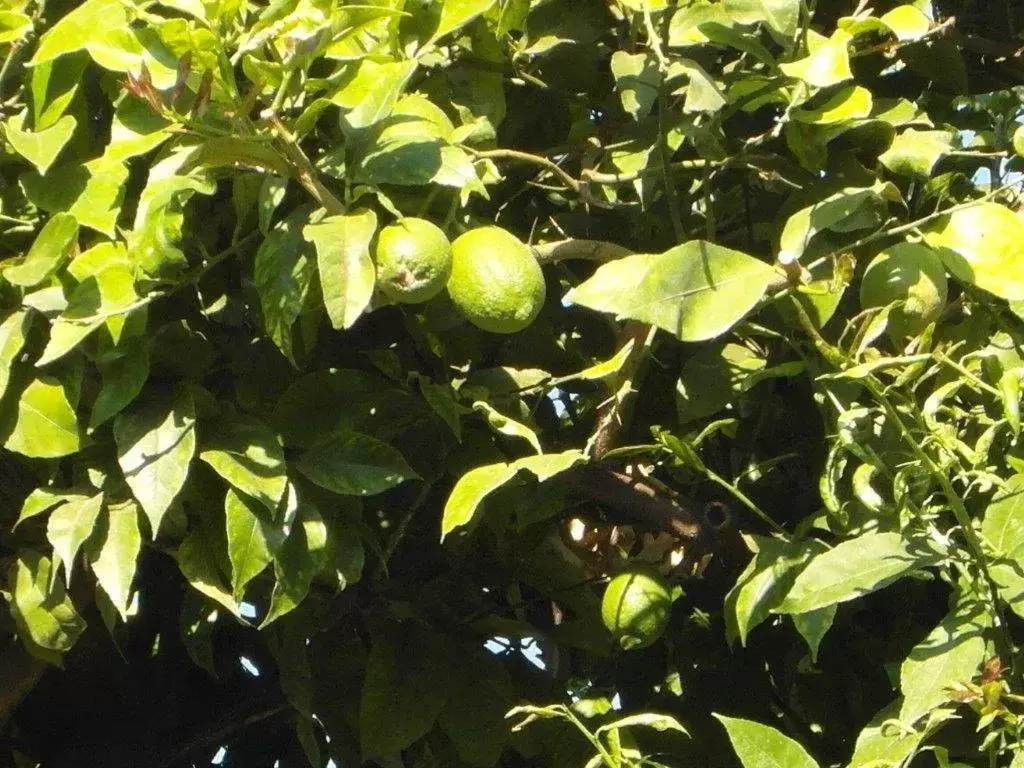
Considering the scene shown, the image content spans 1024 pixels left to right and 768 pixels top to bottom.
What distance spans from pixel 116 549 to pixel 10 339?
5.9 inches

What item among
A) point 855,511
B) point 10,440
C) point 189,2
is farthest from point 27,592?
point 855,511

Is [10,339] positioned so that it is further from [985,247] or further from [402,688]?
[985,247]

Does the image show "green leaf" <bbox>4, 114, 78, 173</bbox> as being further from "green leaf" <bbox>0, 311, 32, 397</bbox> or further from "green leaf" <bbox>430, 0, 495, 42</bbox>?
"green leaf" <bbox>430, 0, 495, 42</bbox>

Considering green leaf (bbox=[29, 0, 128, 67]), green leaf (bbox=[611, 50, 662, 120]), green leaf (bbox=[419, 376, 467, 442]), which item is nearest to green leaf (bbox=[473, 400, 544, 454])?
green leaf (bbox=[419, 376, 467, 442])

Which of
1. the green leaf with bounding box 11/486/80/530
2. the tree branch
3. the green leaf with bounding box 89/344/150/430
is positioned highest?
the green leaf with bounding box 89/344/150/430

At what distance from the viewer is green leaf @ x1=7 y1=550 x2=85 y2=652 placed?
0.93 meters

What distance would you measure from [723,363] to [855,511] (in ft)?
0.52

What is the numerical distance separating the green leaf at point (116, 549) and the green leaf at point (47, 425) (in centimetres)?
5

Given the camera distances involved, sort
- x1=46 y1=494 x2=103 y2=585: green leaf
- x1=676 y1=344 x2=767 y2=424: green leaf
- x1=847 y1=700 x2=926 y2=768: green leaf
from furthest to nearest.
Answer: x1=676 y1=344 x2=767 y2=424: green leaf → x1=46 y1=494 x2=103 y2=585: green leaf → x1=847 y1=700 x2=926 y2=768: green leaf

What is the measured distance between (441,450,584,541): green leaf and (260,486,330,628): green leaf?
0.29 ft

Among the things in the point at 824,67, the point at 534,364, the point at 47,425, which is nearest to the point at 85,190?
the point at 47,425

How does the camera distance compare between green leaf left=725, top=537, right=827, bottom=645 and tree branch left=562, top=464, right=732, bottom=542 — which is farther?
tree branch left=562, top=464, right=732, bottom=542

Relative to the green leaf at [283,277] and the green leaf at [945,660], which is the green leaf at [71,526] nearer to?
the green leaf at [283,277]

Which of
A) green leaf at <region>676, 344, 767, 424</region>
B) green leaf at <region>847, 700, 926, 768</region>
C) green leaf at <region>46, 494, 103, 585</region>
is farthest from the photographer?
green leaf at <region>676, 344, 767, 424</region>
